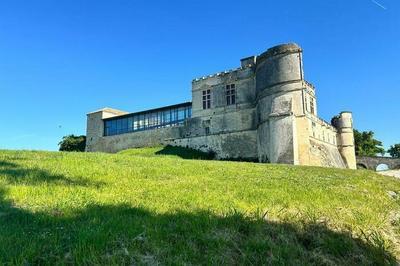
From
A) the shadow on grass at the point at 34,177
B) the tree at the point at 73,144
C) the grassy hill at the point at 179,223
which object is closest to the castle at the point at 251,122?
the tree at the point at 73,144

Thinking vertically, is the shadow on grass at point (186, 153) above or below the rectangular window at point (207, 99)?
below

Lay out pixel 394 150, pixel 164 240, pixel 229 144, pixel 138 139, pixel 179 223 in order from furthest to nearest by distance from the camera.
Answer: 1. pixel 394 150
2. pixel 138 139
3. pixel 229 144
4. pixel 179 223
5. pixel 164 240

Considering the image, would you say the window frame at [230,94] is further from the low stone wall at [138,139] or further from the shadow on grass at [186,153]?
the low stone wall at [138,139]

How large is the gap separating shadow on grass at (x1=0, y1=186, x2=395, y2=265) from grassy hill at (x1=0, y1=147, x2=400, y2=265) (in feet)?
0.06

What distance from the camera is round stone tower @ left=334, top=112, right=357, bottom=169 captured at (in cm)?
5012

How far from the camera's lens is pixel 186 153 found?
143 feet

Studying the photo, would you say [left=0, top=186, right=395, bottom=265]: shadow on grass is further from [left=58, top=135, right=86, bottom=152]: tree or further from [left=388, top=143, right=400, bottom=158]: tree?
[left=388, top=143, right=400, bottom=158]: tree

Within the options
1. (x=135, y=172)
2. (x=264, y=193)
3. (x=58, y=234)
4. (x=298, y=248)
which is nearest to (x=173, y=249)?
(x=58, y=234)

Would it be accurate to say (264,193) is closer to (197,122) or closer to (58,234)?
(58,234)

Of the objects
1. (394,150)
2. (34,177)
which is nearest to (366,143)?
(394,150)

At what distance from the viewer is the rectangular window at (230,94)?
43.2m

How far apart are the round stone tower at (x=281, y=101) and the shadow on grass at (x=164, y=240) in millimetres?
28057

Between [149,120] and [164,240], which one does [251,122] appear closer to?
[149,120]

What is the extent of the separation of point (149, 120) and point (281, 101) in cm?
2196
